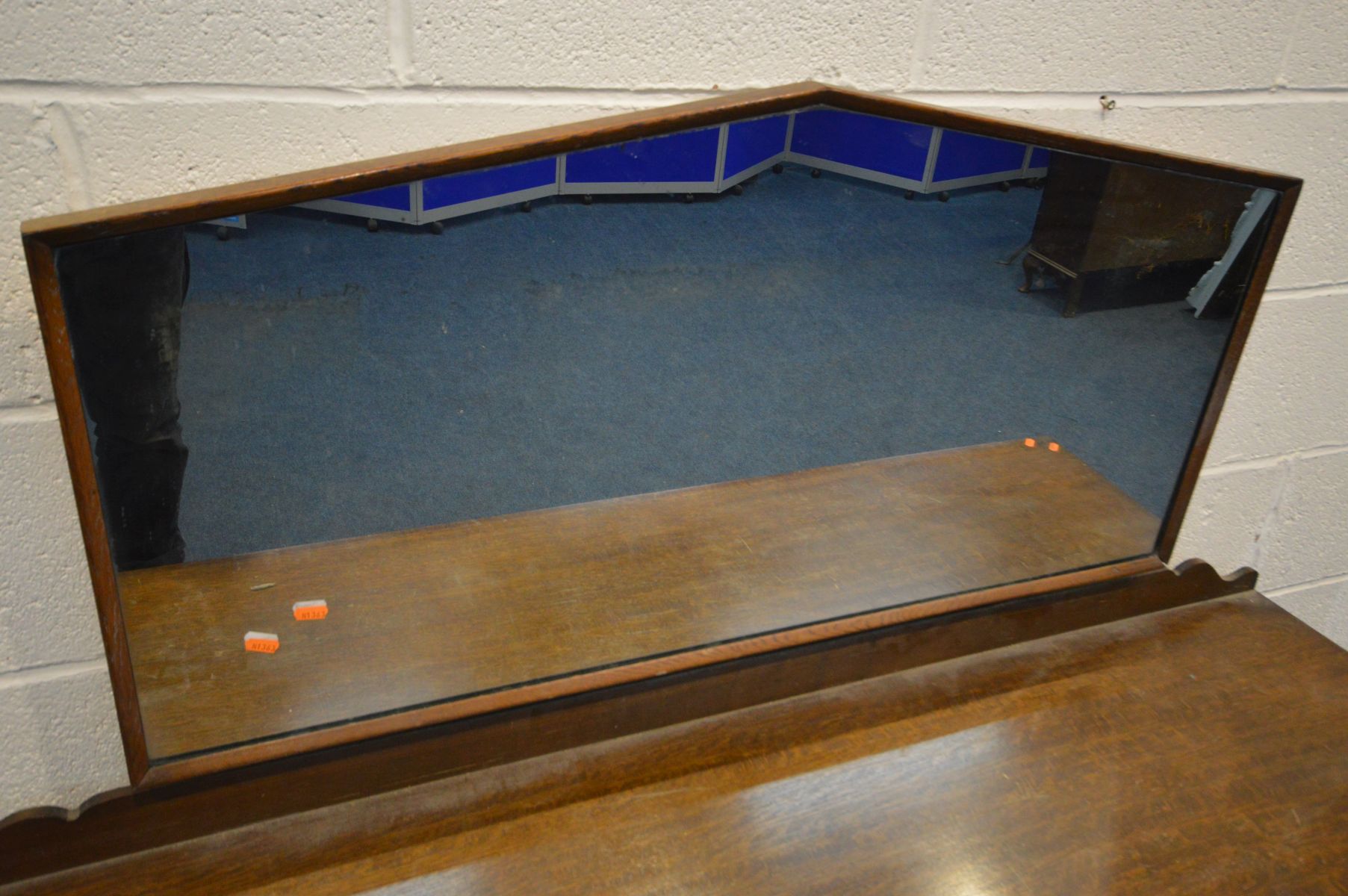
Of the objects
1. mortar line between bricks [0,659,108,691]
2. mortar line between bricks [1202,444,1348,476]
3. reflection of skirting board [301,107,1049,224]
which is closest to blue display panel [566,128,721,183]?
reflection of skirting board [301,107,1049,224]

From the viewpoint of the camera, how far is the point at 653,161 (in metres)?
0.74

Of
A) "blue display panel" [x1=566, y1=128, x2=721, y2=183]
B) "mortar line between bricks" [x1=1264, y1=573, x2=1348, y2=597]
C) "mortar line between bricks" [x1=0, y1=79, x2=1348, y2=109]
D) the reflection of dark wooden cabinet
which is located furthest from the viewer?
"mortar line between bricks" [x1=1264, y1=573, x2=1348, y2=597]

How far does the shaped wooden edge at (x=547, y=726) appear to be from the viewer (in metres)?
0.70

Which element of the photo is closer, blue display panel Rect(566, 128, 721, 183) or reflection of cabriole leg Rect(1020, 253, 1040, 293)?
blue display panel Rect(566, 128, 721, 183)

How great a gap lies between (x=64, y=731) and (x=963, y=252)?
90cm

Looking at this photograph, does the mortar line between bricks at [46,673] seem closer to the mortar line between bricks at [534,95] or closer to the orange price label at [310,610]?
the orange price label at [310,610]

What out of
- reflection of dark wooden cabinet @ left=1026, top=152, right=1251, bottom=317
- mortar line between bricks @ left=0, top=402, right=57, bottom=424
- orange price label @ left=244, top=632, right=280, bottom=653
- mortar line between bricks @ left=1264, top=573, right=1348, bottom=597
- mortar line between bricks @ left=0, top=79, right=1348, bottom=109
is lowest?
mortar line between bricks @ left=1264, top=573, right=1348, bottom=597

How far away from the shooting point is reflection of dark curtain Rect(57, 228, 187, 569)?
0.62 metres

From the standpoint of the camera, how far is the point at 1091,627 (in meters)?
1.00

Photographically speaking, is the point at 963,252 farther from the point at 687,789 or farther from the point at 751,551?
the point at 687,789

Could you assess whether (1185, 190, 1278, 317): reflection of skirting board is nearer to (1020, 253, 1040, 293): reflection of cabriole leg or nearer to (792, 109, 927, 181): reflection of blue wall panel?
(1020, 253, 1040, 293): reflection of cabriole leg

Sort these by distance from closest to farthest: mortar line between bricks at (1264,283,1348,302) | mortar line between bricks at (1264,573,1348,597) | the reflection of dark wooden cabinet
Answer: the reflection of dark wooden cabinet, mortar line between bricks at (1264,283,1348,302), mortar line between bricks at (1264,573,1348,597)

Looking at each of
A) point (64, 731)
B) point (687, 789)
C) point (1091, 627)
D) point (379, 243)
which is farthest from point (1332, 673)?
point (64, 731)

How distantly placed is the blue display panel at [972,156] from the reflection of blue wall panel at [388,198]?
→ 43cm
